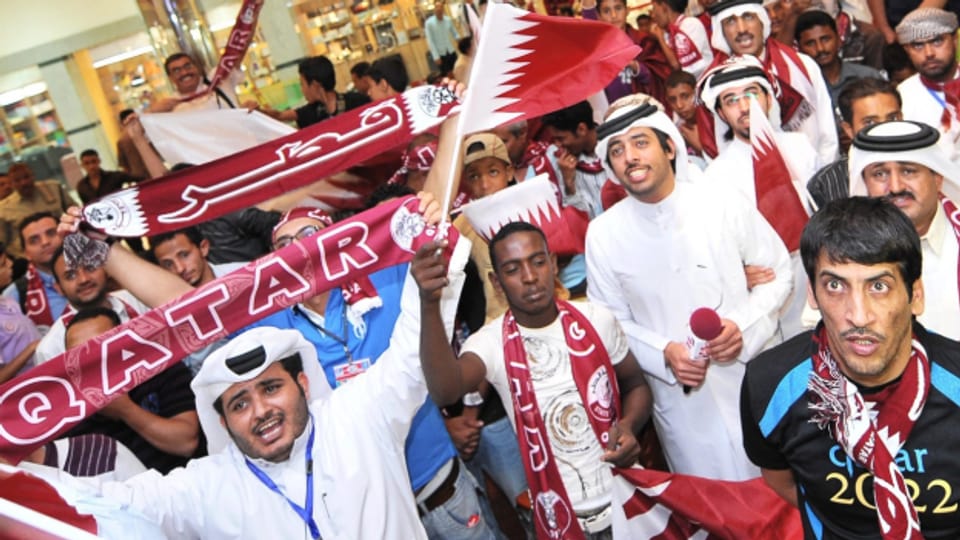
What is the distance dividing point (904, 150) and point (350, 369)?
1931 millimetres

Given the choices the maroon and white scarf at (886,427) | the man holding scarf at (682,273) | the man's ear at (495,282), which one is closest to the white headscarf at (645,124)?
the man holding scarf at (682,273)

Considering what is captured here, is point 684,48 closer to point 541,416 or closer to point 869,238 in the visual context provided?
point 541,416

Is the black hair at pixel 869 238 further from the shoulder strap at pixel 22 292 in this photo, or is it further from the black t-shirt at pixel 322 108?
the black t-shirt at pixel 322 108

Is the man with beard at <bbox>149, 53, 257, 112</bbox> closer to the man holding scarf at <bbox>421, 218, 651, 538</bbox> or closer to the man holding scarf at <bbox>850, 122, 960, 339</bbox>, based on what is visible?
the man holding scarf at <bbox>421, 218, 651, 538</bbox>

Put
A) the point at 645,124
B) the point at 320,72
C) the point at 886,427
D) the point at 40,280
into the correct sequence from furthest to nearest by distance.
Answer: the point at 320,72, the point at 40,280, the point at 645,124, the point at 886,427

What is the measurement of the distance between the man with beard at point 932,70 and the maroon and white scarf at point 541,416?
2.27m

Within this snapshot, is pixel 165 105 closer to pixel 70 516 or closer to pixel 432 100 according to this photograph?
pixel 432 100

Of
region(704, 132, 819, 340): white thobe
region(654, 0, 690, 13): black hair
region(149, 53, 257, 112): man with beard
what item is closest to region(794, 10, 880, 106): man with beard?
region(704, 132, 819, 340): white thobe

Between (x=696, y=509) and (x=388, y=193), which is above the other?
(x=388, y=193)

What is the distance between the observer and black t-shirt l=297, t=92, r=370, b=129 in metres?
6.88

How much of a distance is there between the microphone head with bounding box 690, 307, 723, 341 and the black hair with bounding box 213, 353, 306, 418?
1283mm

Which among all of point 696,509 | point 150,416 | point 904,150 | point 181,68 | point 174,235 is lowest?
point 696,509

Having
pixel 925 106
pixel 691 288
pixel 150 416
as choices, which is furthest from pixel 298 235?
pixel 925 106

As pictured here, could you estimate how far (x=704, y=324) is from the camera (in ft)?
10.3
